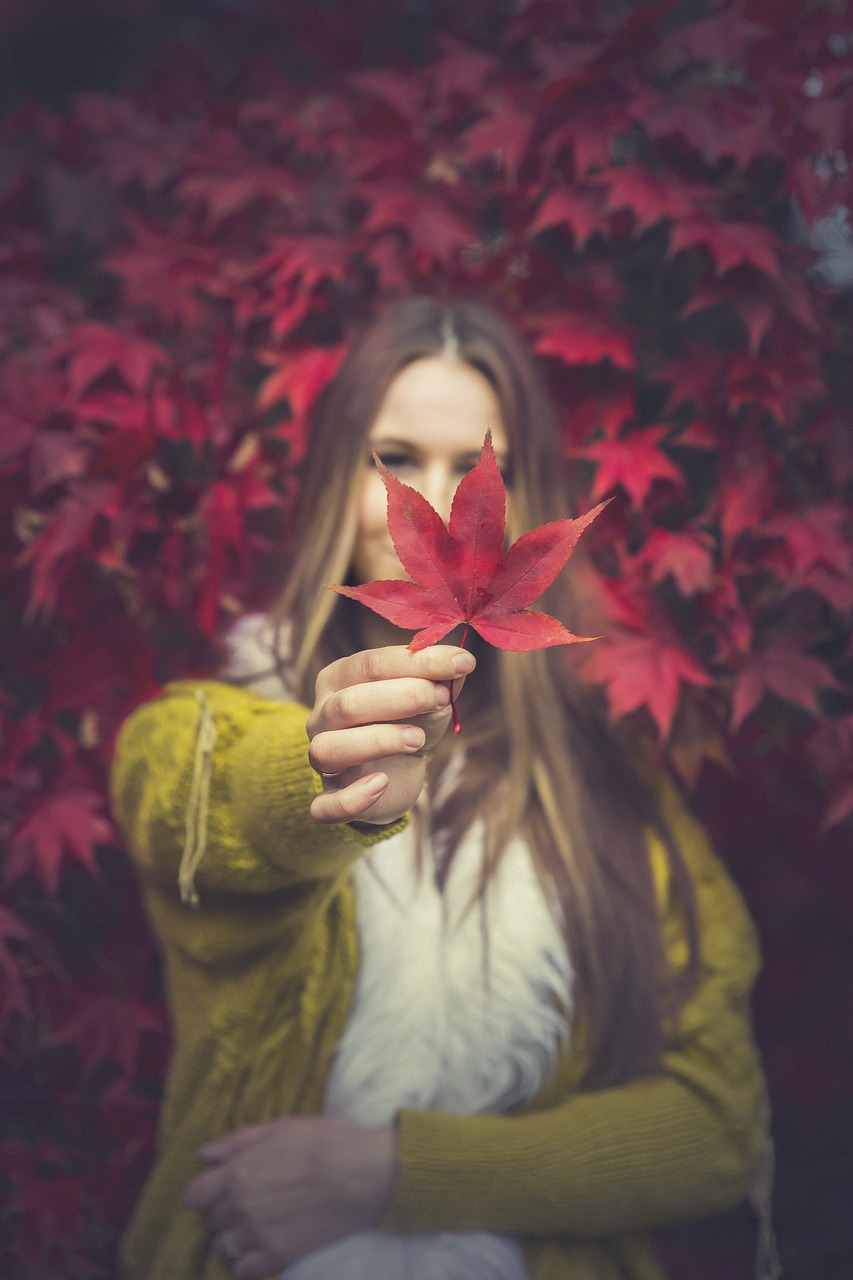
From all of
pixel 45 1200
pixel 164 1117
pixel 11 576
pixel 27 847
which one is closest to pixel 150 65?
pixel 11 576

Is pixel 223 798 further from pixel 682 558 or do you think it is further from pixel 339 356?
pixel 339 356

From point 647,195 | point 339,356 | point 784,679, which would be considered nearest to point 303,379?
point 339,356

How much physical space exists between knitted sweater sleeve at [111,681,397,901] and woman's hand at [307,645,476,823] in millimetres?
77

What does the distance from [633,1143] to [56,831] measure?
707 millimetres

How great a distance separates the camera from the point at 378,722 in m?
0.60

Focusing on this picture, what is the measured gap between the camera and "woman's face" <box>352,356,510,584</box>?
45.0 inches

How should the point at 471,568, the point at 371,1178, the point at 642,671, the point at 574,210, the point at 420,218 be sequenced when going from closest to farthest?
the point at 471,568 → the point at 371,1178 → the point at 642,671 → the point at 574,210 → the point at 420,218

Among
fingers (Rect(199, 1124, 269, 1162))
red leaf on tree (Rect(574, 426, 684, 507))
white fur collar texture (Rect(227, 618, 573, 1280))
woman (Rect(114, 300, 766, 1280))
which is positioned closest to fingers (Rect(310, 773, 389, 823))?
woman (Rect(114, 300, 766, 1280))

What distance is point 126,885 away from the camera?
1.42 m

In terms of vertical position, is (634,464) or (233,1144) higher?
(634,464)

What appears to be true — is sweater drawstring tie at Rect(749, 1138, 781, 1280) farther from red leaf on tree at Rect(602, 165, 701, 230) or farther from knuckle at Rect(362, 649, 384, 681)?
red leaf on tree at Rect(602, 165, 701, 230)

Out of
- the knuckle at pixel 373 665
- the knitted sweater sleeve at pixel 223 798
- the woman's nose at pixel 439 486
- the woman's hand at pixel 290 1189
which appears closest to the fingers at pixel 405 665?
the knuckle at pixel 373 665

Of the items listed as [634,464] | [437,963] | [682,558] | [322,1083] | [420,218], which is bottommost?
[322,1083]

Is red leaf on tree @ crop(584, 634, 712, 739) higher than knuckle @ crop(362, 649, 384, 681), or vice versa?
red leaf on tree @ crop(584, 634, 712, 739)
